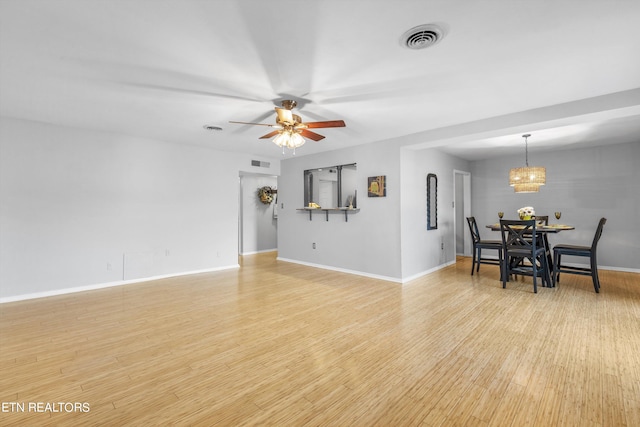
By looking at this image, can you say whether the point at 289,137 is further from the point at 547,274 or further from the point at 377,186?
the point at 547,274

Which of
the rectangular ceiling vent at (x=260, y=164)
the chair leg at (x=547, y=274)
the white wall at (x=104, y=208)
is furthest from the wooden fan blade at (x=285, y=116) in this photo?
the chair leg at (x=547, y=274)

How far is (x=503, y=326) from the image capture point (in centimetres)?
300

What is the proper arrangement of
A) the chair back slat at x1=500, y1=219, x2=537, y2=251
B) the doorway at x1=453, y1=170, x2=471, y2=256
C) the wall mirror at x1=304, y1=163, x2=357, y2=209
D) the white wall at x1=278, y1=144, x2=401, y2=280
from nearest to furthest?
1. the chair back slat at x1=500, y1=219, x2=537, y2=251
2. the white wall at x1=278, y1=144, x2=401, y2=280
3. the wall mirror at x1=304, y1=163, x2=357, y2=209
4. the doorway at x1=453, y1=170, x2=471, y2=256

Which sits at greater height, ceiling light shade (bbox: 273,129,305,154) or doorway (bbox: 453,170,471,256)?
ceiling light shade (bbox: 273,129,305,154)

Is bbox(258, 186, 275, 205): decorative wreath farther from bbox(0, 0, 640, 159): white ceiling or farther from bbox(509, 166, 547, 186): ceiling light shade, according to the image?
bbox(509, 166, 547, 186): ceiling light shade

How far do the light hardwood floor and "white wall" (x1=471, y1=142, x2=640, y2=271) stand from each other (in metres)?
1.94

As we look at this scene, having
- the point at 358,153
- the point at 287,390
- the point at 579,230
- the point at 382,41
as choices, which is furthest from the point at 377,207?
the point at 579,230

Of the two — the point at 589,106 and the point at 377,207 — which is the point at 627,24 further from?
the point at 377,207

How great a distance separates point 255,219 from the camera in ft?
27.9

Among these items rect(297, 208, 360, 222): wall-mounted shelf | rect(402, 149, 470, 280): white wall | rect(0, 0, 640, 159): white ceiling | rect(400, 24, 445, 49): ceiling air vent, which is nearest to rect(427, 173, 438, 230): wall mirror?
rect(402, 149, 470, 280): white wall

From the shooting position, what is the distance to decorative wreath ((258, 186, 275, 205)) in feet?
28.0

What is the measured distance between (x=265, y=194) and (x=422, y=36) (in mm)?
6916

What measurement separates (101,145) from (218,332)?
12.4ft

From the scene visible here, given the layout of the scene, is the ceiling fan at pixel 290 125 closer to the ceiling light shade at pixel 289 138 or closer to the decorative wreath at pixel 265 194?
the ceiling light shade at pixel 289 138
